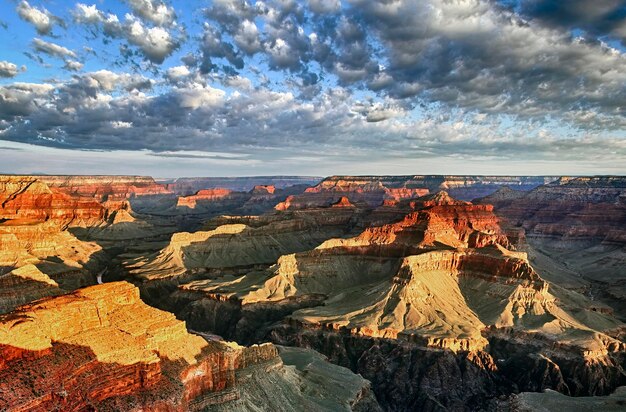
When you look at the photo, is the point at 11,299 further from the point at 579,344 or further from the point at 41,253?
the point at 579,344

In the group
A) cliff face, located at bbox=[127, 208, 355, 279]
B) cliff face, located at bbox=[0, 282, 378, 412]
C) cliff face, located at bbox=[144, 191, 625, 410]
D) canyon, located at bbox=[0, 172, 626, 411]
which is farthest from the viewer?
cliff face, located at bbox=[127, 208, 355, 279]

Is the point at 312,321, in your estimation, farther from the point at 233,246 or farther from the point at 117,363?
the point at 233,246

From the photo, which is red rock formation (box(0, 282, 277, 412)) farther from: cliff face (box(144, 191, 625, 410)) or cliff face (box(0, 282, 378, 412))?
cliff face (box(144, 191, 625, 410))

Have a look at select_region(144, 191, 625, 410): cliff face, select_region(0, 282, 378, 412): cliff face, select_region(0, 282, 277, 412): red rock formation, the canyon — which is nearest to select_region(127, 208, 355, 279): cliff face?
the canyon

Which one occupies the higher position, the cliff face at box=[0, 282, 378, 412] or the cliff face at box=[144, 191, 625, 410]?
the cliff face at box=[0, 282, 378, 412]

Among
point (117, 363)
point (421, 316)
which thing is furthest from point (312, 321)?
point (117, 363)

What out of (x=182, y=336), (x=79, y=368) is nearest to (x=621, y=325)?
(x=182, y=336)

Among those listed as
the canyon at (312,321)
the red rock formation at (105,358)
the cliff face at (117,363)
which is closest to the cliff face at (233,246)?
the canyon at (312,321)
